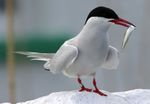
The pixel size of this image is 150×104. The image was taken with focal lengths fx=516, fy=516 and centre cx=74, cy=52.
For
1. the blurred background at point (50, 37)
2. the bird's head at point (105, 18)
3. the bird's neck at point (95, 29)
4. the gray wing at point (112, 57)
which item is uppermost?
the bird's head at point (105, 18)

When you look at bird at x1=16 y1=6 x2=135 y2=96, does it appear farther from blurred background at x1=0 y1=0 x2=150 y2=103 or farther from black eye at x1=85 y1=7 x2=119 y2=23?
blurred background at x1=0 y1=0 x2=150 y2=103

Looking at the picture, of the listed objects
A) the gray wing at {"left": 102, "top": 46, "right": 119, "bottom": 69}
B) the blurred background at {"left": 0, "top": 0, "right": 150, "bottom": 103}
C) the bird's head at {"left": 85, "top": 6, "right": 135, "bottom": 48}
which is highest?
the bird's head at {"left": 85, "top": 6, "right": 135, "bottom": 48}

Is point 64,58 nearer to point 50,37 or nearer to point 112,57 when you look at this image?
point 112,57

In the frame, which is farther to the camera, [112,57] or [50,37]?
[50,37]

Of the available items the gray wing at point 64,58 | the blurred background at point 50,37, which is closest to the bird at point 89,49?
the gray wing at point 64,58

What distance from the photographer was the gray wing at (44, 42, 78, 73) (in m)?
0.98

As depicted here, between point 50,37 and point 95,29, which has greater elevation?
point 95,29

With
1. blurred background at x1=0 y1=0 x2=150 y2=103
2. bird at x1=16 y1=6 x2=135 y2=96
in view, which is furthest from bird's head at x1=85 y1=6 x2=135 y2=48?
blurred background at x1=0 y1=0 x2=150 y2=103

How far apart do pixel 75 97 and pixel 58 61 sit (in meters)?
0.09

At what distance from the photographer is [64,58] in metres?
0.98

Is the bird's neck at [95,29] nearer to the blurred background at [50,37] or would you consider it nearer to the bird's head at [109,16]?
the bird's head at [109,16]

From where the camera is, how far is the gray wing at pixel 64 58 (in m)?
0.98

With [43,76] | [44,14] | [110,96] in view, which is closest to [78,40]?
[110,96]

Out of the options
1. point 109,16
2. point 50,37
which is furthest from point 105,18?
point 50,37
